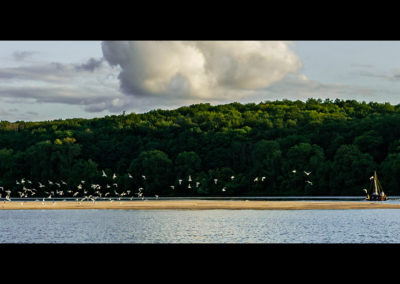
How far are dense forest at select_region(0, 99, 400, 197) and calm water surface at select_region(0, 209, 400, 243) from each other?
101 feet

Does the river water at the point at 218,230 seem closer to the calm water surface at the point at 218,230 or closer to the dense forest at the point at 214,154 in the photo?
the calm water surface at the point at 218,230

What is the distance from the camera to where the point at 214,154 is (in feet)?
283

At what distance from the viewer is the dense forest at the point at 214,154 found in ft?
248

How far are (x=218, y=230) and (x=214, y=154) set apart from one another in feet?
176

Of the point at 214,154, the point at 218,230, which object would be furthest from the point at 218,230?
the point at 214,154

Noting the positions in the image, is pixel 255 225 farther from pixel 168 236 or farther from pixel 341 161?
pixel 341 161

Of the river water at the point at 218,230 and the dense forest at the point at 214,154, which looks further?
the dense forest at the point at 214,154

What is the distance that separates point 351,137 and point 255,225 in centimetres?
4839

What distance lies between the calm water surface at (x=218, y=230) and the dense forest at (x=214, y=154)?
30.8m

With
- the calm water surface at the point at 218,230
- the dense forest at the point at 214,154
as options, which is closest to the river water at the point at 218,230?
the calm water surface at the point at 218,230

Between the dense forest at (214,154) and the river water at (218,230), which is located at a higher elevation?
→ the dense forest at (214,154)

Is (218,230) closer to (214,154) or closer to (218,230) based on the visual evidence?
(218,230)

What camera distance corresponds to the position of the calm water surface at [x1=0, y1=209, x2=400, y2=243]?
2780 cm

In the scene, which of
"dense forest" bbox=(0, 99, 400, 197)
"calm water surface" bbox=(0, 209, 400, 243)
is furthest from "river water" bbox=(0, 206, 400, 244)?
"dense forest" bbox=(0, 99, 400, 197)
